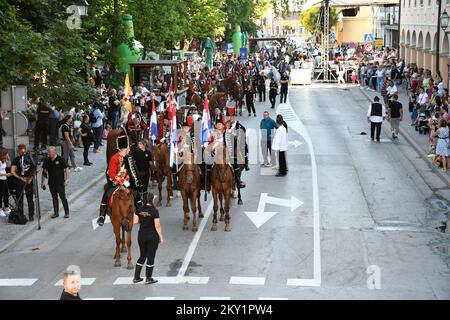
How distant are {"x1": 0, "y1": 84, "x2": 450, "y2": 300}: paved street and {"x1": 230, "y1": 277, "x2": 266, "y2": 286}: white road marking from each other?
18 millimetres

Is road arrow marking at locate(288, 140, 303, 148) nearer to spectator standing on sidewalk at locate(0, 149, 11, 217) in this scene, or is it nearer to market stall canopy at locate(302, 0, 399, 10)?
spectator standing on sidewalk at locate(0, 149, 11, 217)

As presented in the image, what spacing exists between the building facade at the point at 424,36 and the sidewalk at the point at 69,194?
20.7 m

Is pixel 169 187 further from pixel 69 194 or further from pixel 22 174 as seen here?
pixel 22 174

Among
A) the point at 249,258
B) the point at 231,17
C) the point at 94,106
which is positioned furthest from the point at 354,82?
the point at 249,258

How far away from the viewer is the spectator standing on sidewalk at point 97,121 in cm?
3052

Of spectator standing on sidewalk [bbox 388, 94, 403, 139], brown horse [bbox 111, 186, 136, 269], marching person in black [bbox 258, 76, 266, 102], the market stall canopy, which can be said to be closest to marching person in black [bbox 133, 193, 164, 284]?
brown horse [bbox 111, 186, 136, 269]

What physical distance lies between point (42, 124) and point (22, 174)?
9366 millimetres

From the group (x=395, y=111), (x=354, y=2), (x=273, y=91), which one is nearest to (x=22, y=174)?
(x=395, y=111)

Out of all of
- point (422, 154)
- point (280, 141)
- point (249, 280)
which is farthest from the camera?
point (422, 154)

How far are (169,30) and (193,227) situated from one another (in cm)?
3032

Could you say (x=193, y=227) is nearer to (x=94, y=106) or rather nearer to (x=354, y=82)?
(x=94, y=106)

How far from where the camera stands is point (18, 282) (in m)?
15.5

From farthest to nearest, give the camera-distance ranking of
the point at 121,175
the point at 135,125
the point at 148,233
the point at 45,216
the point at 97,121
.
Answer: the point at 97,121 < the point at 135,125 < the point at 45,216 < the point at 121,175 < the point at 148,233

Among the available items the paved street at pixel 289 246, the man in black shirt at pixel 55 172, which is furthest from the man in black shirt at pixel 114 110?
the man in black shirt at pixel 55 172
